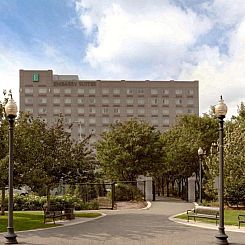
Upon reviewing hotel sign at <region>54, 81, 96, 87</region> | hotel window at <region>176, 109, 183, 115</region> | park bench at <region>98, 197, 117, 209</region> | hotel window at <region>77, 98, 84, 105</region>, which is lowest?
park bench at <region>98, 197, 117, 209</region>

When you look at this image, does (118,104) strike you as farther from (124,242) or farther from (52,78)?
(124,242)

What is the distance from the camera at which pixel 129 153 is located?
39.1 meters

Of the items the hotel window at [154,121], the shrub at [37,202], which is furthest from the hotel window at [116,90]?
the shrub at [37,202]

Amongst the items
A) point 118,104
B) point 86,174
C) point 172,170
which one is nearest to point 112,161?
point 172,170

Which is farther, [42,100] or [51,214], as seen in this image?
[42,100]

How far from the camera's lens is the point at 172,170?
44719 mm

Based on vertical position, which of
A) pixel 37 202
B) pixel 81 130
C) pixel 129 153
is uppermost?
pixel 81 130

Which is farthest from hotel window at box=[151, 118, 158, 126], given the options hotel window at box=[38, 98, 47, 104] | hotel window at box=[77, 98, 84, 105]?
hotel window at box=[38, 98, 47, 104]

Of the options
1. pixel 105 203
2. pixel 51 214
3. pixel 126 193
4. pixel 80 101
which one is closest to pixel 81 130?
pixel 80 101

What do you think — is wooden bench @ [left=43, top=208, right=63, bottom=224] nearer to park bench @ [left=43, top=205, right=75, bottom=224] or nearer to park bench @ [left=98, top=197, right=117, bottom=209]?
park bench @ [left=43, top=205, right=75, bottom=224]

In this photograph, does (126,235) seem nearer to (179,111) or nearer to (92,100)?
(92,100)

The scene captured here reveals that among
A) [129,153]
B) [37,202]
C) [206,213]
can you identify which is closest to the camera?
[206,213]

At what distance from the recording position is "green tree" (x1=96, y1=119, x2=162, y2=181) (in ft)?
128

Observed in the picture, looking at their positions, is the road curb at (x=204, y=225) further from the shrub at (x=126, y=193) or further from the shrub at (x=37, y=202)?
the shrub at (x=126, y=193)
